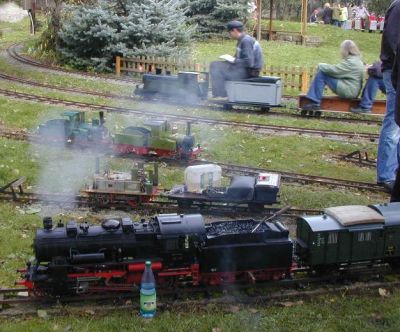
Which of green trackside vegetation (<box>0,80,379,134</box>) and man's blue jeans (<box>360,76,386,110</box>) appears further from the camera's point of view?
green trackside vegetation (<box>0,80,379,134</box>)

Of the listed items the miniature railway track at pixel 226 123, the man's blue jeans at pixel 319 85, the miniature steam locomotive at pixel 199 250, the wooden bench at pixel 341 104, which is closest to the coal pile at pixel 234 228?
the miniature steam locomotive at pixel 199 250

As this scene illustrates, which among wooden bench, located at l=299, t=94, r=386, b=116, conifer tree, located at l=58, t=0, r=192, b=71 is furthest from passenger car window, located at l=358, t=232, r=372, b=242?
conifer tree, located at l=58, t=0, r=192, b=71

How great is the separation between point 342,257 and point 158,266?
2474 mm

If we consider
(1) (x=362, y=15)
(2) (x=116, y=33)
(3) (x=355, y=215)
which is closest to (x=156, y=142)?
(3) (x=355, y=215)

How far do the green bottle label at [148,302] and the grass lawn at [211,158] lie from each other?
13 centimetres

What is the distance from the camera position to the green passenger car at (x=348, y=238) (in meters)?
7.78

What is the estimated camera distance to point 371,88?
16172 mm

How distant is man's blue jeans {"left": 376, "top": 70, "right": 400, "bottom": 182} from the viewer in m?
10.1

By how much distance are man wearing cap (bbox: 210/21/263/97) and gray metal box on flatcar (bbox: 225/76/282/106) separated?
24 centimetres

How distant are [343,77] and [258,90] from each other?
2.54 metres

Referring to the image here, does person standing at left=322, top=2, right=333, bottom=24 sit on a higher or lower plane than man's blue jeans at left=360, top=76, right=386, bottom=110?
higher

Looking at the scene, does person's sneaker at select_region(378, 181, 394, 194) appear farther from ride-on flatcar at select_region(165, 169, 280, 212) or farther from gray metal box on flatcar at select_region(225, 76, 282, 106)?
gray metal box on flatcar at select_region(225, 76, 282, 106)

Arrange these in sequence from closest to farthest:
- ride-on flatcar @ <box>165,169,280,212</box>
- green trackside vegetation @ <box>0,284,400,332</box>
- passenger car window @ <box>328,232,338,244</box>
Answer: green trackside vegetation @ <box>0,284,400,332</box>
passenger car window @ <box>328,232,338,244</box>
ride-on flatcar @ <box>165,169,280,212</box>

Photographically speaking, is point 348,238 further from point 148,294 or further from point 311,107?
point 311,107
